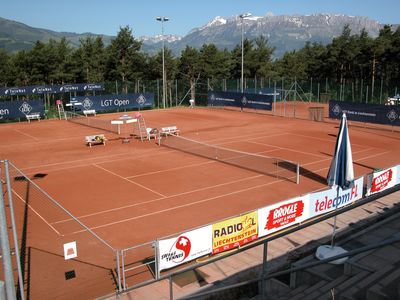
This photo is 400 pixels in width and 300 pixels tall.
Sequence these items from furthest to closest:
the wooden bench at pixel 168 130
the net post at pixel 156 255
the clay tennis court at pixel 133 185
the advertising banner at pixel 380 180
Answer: the wooden bench at pixel 168 130 → the advertising banner at pixel 380 180 → the clay tennis court at pixel 133 185 → the net post at pixel 156 255

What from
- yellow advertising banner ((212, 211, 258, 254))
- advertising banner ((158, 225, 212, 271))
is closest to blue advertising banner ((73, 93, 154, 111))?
yellow advertising banner ((212, 211, 258, 254))

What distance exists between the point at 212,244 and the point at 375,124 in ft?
98.9

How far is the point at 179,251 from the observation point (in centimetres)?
1188

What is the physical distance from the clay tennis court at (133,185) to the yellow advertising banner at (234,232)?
2220 millimetres

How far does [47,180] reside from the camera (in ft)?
71.6

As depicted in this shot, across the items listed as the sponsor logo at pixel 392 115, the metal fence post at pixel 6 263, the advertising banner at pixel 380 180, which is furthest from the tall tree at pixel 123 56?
the metal fence post at pixel 6 263

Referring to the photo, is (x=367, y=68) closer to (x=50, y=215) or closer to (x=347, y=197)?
(x=347, y=197)

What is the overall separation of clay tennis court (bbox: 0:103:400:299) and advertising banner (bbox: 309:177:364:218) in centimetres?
272

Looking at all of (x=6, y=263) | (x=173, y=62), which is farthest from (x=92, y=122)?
(x=6, y=263)

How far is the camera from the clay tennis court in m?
13.0

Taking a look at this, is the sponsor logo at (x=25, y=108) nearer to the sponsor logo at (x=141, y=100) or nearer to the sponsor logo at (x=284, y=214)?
the sponsor logo at (x=141, y=100)

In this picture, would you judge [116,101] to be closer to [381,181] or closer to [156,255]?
[381,181]

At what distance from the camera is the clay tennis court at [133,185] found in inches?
511

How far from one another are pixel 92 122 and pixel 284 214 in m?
31.7
